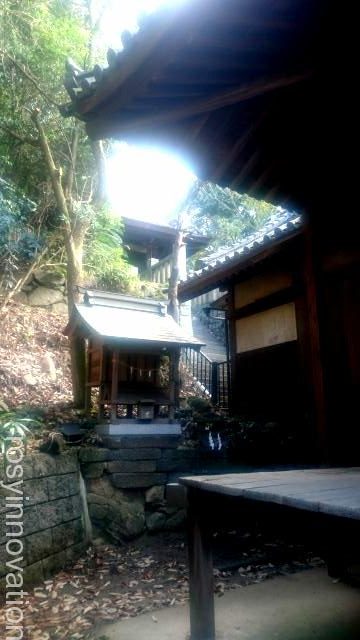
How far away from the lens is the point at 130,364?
6.86m

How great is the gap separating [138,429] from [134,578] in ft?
7.12

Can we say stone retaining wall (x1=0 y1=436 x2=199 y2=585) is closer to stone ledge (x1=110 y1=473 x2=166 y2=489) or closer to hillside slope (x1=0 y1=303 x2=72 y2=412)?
stone ledge (x1=110 y1=473 x2=166 y2=489)

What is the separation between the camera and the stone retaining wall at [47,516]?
4.83 meters

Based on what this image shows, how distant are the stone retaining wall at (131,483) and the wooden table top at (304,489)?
399 cm

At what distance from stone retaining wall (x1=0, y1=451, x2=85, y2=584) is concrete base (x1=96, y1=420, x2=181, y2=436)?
0.72m

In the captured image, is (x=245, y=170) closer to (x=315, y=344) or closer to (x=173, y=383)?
(x=315, y=344)

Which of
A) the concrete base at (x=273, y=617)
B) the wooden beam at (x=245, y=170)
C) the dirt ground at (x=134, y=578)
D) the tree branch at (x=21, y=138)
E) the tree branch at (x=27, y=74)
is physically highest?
the tree branch at (x=27, y=74)

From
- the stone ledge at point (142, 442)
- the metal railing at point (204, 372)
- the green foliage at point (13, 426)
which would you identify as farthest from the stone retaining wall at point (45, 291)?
the stone ledge at point (142, 442)

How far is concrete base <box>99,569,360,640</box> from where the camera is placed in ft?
11.5

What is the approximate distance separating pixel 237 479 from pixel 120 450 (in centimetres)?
426

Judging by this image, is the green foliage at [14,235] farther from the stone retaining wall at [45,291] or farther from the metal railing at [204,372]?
the metal railing at [204,372]

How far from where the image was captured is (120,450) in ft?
21.9

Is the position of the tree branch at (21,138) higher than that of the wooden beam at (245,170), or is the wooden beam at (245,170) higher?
the tree branch at (21,138)

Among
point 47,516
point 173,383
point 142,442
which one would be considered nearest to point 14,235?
point 173,383
